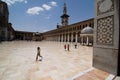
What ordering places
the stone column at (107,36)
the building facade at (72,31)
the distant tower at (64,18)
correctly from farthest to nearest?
the distant tower at (64,18), the building facade at (72,31), the stone column at (107,36)

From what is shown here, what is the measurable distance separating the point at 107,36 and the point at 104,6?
5.41 feet

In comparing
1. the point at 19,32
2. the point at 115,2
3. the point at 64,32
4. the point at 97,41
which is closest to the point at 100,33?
the point at 97,41

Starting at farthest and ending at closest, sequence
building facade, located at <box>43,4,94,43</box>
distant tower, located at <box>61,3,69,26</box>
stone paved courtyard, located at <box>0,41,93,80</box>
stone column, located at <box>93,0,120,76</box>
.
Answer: distant tower, located at <box>61,3,69,26</box>, building facade, located at <box>43,4,94,43</box>, stone paved courtyard, located at <box>0,41,93,80</box>, stone column, located at <box>93,0,120,76</box>

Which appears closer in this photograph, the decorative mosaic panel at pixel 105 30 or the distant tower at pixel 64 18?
the decorative mosaic panel at pixel 105 30

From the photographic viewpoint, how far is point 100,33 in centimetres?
587

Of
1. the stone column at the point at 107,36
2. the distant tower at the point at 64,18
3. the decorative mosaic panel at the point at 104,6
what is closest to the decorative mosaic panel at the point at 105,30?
the stone column at the point at 107,36

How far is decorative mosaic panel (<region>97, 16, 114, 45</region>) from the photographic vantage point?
5.21 m

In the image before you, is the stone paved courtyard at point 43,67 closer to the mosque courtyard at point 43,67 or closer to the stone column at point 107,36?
the mosque courtyard at point 43,67

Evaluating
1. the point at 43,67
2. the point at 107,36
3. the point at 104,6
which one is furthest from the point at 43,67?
the point at 104,6

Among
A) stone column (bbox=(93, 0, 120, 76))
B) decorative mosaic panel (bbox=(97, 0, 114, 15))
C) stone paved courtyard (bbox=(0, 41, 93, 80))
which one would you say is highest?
decorative mosaic panel (bbox=(97, 0, 114, 15))

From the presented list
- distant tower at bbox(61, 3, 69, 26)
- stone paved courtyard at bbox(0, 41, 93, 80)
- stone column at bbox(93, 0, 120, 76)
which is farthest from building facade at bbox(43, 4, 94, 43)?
stone column at bbox(93, 0, 120, 76)

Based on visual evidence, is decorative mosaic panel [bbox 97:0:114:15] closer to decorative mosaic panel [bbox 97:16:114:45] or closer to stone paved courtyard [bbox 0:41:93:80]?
decorative mosaic panel [bbox 97:16:114:45]

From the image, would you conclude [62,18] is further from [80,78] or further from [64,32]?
[80,78]

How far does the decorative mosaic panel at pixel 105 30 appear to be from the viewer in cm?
521
